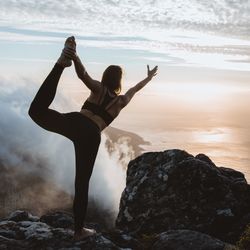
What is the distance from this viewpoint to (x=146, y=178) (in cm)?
1472

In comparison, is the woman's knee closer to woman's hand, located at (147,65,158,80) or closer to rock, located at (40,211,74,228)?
woman's hand, located at (147,65,158,80)

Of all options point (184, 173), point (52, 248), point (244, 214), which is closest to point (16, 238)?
point (52, 248)

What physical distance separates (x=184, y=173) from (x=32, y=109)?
7775 millimetres

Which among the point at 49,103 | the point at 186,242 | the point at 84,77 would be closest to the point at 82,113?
the point at 84,77

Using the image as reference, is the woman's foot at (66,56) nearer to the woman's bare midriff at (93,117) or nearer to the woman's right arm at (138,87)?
the woman's bare midriff at (93,117)

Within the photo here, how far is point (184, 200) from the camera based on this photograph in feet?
45.3

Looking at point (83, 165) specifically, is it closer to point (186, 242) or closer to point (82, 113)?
point (82, 113)

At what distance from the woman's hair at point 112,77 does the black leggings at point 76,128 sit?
0.87 metres

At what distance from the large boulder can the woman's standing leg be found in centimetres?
479

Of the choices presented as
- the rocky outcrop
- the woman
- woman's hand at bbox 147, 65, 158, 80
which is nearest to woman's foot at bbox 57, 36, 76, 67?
the woman

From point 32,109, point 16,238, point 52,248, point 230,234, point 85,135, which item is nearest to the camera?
point 32,109

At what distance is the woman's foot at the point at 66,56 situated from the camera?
7750 millimetres

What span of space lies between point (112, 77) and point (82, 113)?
0.98 metres

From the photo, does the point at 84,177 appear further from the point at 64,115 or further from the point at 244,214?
the point at 244,214
